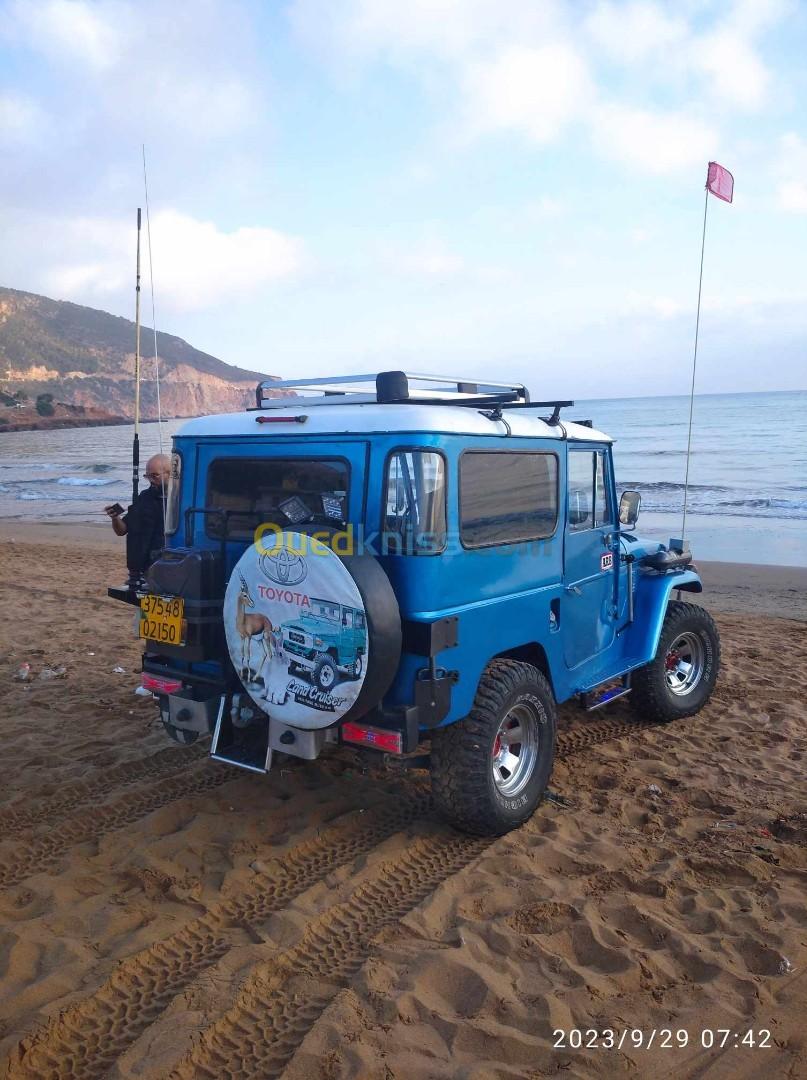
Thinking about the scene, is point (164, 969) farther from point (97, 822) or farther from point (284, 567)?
point (284, 567)

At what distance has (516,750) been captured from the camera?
4535mm

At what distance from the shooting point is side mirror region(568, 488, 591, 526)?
5.03m

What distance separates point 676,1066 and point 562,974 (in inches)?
21.6

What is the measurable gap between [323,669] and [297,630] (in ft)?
0.74

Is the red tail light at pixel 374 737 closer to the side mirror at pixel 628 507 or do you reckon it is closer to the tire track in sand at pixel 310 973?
the tire track in sand at pixel 310 973

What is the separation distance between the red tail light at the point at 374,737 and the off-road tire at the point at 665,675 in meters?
2.81

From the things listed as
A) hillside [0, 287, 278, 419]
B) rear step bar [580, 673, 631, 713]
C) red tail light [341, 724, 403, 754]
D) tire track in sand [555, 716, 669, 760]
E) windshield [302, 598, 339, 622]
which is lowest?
tire track in sand [555, 716, 669, 760]

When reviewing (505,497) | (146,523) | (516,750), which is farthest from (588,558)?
(146,523)

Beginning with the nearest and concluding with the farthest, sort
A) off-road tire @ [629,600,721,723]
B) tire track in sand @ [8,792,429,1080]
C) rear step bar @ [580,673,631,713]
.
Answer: tire track in sand @ [8,792,429,1080]
rear step bar @ [580,673,631,713]
off-road tire @ [629,600,721,723]

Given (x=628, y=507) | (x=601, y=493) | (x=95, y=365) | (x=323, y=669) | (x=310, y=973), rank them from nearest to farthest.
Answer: (x=310, y=973) → (x=323, y=669) → (x=601, y=493) → (x=628, y=507) → (x=95, y=365)

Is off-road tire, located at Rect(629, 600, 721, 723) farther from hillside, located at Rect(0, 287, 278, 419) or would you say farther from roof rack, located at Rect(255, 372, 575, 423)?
hillside, located at Rect(0, 287, 278, 419)

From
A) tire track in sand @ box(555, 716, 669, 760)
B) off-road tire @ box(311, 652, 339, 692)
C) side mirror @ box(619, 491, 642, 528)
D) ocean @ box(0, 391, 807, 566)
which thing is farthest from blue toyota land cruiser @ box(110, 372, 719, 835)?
ocean @ box(0, 391, 807, 566)

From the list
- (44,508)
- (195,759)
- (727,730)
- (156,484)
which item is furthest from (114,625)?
(44,508)

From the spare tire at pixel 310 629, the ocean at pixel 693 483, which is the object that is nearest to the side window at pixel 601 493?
the spare tire at pixel 310 629
